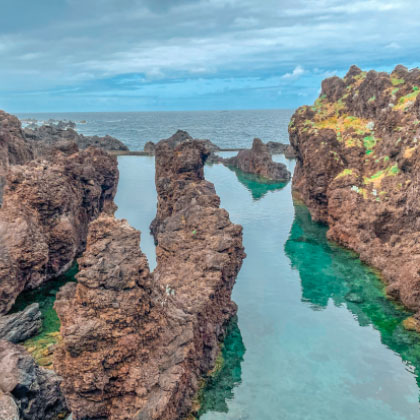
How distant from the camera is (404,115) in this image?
40.7m

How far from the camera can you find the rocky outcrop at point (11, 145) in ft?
150

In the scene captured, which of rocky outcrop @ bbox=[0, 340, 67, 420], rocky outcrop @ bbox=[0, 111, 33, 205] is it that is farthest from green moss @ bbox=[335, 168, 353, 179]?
rocky outcrop @ bbox=[0, 111, 33, 205]

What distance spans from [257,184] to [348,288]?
148ft

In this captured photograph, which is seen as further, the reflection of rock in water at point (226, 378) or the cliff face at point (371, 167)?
the cliff face at point (371, 167)

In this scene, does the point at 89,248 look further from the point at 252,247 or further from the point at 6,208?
the point at 252,247

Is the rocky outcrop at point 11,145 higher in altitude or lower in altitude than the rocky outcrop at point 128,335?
higher

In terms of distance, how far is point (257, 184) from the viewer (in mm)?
76250

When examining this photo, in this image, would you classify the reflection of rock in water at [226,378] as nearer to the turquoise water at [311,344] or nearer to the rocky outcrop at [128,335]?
the turquoise water at [311,344]

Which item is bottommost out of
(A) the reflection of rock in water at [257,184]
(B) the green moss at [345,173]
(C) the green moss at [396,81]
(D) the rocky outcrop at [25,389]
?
(A) the reflection of rock in water at [257,184]

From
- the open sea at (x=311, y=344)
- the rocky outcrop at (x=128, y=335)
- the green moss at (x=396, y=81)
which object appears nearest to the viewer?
the rocky outcrop at (x=128, y=335)

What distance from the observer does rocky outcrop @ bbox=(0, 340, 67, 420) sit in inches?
564

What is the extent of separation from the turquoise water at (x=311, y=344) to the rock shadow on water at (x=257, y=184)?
963 inches

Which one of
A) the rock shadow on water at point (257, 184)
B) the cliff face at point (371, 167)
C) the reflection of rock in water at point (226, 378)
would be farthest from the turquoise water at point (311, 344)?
the rock shadow on water at point (257, 184)

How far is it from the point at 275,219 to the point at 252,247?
458 inches
